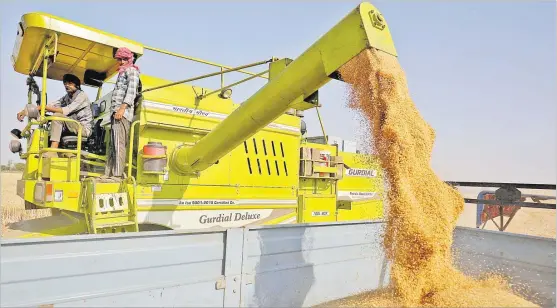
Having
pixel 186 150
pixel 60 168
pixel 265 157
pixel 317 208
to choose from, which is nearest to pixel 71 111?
pixel 60 168

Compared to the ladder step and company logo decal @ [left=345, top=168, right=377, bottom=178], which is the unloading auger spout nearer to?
the ladder step

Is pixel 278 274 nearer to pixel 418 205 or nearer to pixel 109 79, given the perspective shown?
pixel 418 205

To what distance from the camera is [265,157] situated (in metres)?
5.29

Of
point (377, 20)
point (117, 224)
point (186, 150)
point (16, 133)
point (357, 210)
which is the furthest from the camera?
point (357, 210)

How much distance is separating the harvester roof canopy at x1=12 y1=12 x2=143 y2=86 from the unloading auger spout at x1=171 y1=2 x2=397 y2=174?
6.10 feet

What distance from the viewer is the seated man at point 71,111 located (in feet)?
14.3

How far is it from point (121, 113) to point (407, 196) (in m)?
3.02

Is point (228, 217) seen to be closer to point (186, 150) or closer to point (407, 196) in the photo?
point (186, 150)

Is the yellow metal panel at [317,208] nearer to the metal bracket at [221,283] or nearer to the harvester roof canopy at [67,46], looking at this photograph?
the metal bracket at [221,283]

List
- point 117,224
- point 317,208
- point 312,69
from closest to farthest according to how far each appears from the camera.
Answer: point 312,69
point 117,224
point 317,208

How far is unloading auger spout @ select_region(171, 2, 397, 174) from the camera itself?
2783mm

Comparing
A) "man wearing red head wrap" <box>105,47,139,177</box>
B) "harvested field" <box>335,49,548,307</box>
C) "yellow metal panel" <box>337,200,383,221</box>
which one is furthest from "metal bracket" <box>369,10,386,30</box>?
"yellow metal panel" <box>337,200,383,221</box>

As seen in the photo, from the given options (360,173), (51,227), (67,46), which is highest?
(67,46)

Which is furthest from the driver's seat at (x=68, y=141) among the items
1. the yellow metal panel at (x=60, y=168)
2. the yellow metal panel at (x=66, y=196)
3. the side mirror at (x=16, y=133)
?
the side mirror at (x=16, y=133)
